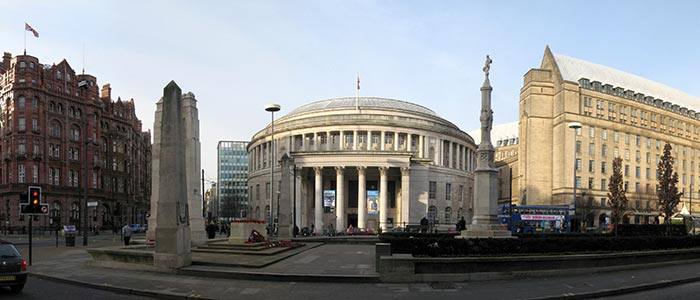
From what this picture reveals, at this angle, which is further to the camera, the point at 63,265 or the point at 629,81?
the point at 629,81

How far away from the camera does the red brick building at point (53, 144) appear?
253 feet

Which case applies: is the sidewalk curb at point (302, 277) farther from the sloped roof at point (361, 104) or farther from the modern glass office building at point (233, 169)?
the modern glass office building at point (233, 169)

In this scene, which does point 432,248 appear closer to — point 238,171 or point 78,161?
point 78,161

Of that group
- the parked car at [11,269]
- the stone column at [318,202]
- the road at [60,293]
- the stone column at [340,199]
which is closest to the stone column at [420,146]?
the stone column at [340,199]

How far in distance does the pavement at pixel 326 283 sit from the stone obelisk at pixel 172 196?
74 cm

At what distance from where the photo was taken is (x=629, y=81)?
106000mm

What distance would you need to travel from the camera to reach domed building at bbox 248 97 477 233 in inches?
2995

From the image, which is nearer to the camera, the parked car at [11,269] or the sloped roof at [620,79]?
the parked car at [11,269]

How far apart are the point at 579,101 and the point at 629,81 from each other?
80.3ft

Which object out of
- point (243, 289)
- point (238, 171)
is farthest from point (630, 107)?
point (238, 171)

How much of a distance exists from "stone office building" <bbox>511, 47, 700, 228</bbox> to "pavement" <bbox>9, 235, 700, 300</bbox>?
7333cm

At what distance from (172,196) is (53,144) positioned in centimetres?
7574

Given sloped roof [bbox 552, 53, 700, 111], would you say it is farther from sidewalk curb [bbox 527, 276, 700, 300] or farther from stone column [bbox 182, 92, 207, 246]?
sidewalk curb [bbox 527, 276, 700, 300]

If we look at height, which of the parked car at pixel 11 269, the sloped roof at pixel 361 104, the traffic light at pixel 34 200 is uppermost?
the sloped roof at pixel 361 104
